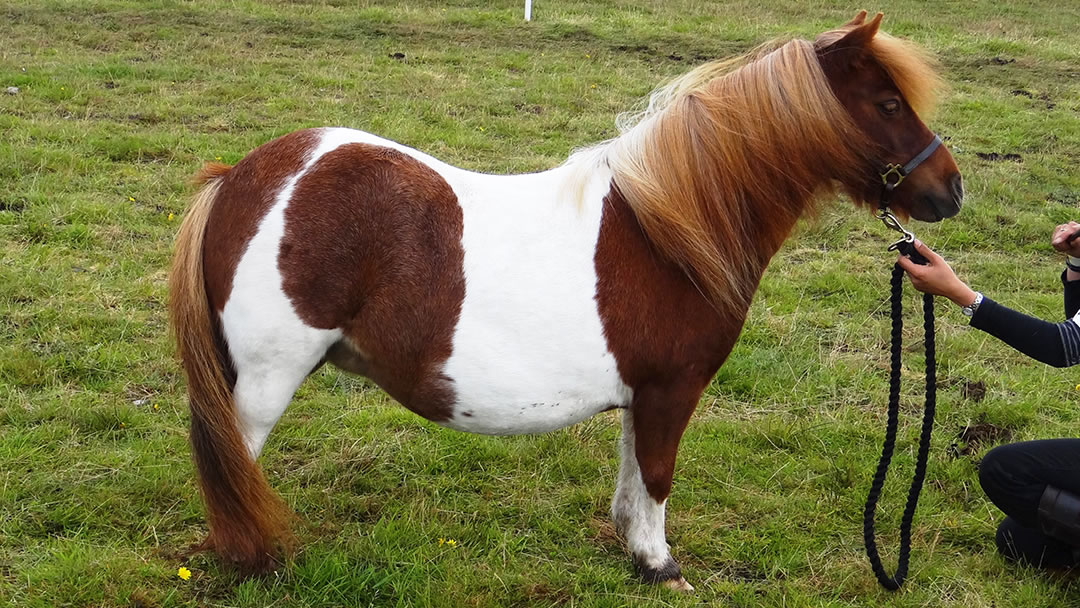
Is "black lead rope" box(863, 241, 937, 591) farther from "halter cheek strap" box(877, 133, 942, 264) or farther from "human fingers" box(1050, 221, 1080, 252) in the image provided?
"human fingers" box(1050, 221, 1080, 252)

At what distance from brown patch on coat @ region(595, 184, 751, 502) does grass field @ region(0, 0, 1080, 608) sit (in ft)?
1.92

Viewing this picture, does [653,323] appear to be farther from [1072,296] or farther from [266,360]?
[1072,296]

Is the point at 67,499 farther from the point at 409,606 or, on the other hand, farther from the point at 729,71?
the point at 729,71

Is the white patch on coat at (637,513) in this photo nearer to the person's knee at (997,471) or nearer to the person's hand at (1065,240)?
the person's knee at (997,471)

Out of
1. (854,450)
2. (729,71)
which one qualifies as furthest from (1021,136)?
(729,71)

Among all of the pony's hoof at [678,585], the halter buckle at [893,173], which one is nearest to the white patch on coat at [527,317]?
the pony's hoof at [678,585]

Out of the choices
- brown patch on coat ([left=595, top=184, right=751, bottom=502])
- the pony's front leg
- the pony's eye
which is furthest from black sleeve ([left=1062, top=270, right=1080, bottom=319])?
the pony's front leg

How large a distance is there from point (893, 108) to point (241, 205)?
2.00 m

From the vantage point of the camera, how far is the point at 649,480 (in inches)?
118

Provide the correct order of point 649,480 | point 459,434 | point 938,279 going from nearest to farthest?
point 938,279 < point 649,480 < point 459,434

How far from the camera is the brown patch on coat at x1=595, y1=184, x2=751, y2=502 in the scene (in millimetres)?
2734

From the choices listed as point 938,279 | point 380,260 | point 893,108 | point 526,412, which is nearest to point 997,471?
point 938,279

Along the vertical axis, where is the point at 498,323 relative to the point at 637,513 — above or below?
above

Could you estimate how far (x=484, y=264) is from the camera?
2670 millimetres
